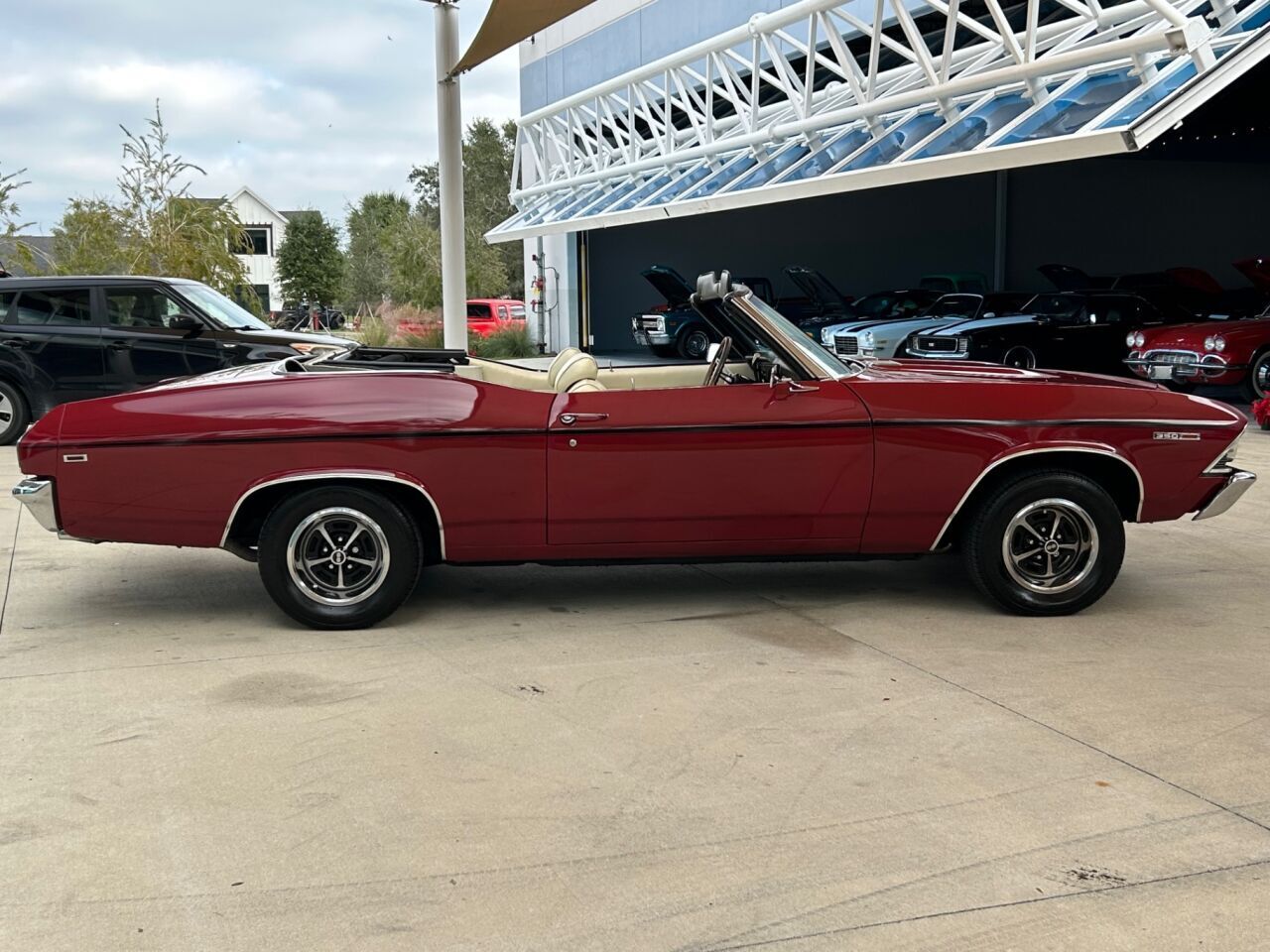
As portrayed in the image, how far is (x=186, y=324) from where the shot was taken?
1109 centimetres

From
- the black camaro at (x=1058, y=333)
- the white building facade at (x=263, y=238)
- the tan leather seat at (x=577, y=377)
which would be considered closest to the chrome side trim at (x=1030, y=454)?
the tan leather seat at (x=577, y=377)

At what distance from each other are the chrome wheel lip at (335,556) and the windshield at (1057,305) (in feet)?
43.4

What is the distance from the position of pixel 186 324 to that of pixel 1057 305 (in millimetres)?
11585

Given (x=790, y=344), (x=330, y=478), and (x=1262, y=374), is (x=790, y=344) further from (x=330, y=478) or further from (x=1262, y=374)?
(x=1262, y=374)

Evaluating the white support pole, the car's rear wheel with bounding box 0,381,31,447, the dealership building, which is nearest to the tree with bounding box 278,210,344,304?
the dealership building

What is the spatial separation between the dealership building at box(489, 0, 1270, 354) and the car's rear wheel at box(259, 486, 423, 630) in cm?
808

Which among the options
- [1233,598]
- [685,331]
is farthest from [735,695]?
[685,331]

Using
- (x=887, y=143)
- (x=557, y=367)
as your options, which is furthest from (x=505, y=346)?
(x=557, y=367)

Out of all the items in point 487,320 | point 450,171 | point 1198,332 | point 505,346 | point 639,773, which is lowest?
point 639,773

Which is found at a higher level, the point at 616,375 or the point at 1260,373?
the point at 616,375

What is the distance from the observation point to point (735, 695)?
A: 428 centimetres

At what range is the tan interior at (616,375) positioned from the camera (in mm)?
5547

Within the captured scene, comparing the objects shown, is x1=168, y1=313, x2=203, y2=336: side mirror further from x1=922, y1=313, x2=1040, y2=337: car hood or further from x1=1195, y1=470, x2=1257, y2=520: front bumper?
x1=922, y1=313, x2=1040, y2=337: car hood

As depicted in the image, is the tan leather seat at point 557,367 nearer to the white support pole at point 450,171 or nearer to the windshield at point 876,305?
the white support pole at point 450,171
